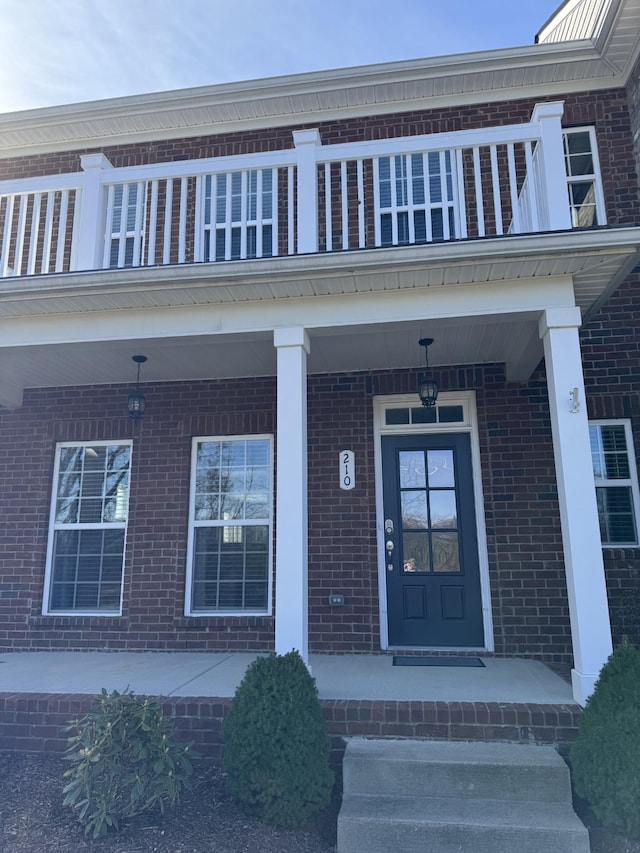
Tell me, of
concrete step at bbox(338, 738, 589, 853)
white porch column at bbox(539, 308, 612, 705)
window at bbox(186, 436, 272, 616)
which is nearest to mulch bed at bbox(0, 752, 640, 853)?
concrete step at bbox(338, 738, 589, 853)

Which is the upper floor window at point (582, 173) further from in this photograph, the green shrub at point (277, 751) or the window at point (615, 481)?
the green shrub at point (277, 751)

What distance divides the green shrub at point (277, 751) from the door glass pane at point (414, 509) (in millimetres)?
2679

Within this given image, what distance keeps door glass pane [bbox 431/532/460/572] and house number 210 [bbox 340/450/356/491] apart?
3.20 feet

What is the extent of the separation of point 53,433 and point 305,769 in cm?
477

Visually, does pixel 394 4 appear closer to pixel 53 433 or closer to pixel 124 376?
pixel 124 376

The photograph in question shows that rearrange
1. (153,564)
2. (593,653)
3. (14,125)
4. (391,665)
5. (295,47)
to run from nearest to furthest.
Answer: (593,653)
(391,665)
(153,564)
(14,125)
(295,47)

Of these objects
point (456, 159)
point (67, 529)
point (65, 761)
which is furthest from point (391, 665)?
point (456, 159)

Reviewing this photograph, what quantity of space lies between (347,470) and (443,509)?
102 centimetres

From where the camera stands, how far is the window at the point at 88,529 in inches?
255

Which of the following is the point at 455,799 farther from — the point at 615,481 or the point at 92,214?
the point at 92,214

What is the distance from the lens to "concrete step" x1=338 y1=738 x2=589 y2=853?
126 inches

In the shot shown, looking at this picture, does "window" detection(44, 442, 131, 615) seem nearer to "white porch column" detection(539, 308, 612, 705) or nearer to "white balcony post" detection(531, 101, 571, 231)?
"white porch column" detection(539, 308, 612, 705)

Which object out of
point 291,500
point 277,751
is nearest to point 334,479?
point 291,500

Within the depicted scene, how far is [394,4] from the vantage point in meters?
7.18
